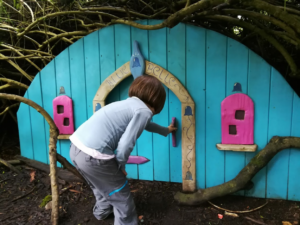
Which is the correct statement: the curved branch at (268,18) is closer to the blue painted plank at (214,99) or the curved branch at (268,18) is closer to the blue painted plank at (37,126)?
the blue painted plank at (214,99)

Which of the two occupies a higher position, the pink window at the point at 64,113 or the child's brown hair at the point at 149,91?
the child's brown hair at the point at 149,91

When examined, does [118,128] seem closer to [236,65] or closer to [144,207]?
[144,207]

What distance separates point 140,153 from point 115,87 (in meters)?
0.69

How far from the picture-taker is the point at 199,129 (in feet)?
7.06

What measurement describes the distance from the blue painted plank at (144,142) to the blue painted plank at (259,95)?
88cm

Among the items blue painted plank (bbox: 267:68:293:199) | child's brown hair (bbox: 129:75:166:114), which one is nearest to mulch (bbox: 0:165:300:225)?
blue painted plank (bbox: 267:68:293:199)

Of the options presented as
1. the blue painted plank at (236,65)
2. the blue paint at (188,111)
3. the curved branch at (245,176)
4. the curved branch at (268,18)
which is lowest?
the curved branch at (245,176)

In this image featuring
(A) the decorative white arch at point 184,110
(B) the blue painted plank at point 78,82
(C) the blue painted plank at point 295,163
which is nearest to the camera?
(C) the blue painted plank at point 295,163

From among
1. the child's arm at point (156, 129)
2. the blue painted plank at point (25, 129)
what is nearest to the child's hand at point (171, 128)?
the child's arm at point (156, 129)

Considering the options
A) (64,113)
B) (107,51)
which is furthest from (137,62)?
(64,113)

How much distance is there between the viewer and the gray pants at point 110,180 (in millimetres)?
1627

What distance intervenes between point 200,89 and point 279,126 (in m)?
0.69

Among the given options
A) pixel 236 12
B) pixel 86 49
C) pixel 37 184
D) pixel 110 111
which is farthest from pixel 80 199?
pixel 236 12

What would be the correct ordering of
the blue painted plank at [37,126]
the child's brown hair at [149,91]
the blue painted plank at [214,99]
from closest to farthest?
the child's brown hair at [149,91] → the blue painted plank at [214,99] → the blue painted plank at [37,126]
